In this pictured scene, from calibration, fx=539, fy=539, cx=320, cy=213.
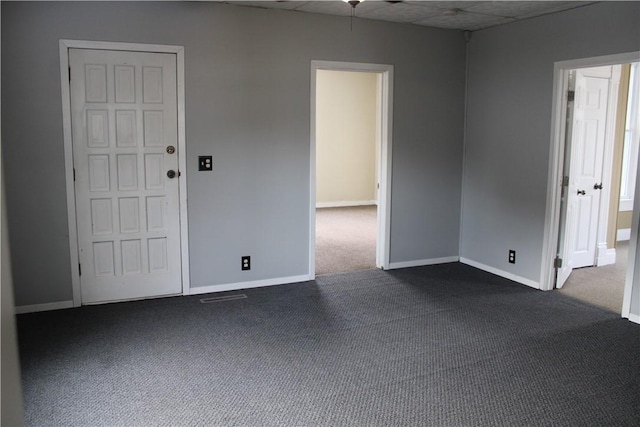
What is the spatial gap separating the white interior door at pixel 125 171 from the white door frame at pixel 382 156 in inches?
48.8

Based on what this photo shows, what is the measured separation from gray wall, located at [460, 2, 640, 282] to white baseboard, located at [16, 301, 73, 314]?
3.93 meters

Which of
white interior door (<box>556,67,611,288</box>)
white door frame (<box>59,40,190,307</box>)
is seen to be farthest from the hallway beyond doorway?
white interior door (<box>556,67,611,288</box>)

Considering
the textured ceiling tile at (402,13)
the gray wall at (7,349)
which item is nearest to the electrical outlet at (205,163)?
the textured ceiling tile at (402,13)

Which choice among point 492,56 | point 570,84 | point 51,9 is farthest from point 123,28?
point 570,84

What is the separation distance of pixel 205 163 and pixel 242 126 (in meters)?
0.46

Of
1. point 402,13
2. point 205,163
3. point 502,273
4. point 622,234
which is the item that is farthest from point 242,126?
point 622,234

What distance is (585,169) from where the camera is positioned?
17.6ft

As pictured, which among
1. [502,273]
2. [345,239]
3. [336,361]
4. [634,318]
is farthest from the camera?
[345,239]

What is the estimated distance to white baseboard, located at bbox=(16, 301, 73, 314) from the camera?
4.19 meters

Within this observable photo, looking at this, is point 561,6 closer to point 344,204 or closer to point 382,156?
point 382,156

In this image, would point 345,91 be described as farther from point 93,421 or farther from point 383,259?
point 93,421

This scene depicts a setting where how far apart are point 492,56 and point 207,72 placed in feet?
9.12

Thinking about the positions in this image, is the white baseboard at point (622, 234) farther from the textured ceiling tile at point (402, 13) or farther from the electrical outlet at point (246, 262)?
the electrical outlet at point (246, 262)

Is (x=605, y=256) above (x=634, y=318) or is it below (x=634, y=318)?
above
